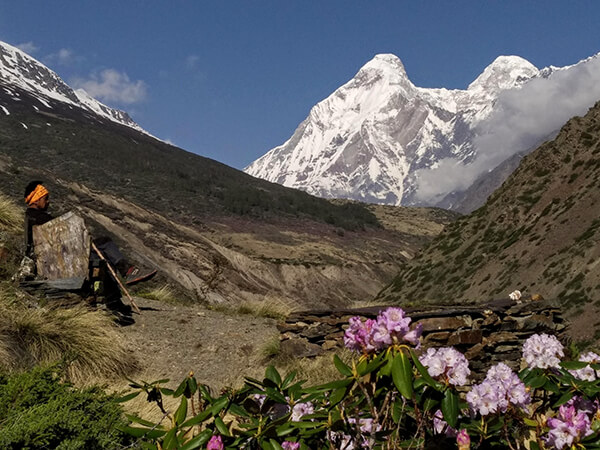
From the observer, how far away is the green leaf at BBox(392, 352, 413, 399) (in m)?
1.54

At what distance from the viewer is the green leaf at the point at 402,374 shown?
1543mm

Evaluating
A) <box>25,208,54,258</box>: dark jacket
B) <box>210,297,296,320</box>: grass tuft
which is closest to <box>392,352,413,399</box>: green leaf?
<box>25,208,54,258</box>: dark jacket

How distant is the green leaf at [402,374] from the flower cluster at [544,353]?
86 cm

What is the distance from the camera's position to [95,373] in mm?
7141

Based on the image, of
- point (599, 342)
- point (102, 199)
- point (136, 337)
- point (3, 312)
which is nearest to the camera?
point (3, 312)

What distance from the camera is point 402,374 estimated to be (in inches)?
62.6

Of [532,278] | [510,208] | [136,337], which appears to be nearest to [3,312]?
[136,337]

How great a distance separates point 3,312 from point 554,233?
17.4 meters

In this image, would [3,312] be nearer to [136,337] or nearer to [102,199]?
[136,337]

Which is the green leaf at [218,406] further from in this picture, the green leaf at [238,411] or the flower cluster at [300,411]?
the flower cluster at [300,411]

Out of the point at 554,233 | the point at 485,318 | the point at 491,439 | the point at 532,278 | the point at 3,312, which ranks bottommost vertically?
the point at 3,312

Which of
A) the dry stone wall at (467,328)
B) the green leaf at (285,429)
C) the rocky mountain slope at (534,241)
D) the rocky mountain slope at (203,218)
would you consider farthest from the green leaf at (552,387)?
the rocky mountain slope at (203,218)

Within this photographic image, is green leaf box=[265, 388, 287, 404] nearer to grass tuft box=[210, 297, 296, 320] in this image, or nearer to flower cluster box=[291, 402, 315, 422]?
flower cluster box=[291, 402, 315, 422]

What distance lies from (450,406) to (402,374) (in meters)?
0.26
